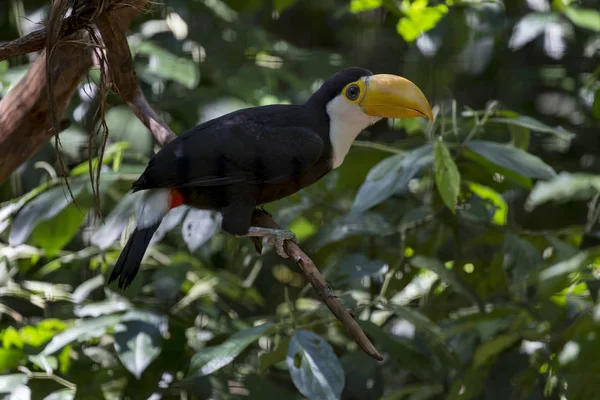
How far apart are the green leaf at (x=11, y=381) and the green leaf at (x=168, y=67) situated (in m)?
0.83

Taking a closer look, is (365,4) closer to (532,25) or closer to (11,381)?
(532,25)

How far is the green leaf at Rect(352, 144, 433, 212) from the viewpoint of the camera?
1.71m

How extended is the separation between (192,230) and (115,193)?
36 centimetres

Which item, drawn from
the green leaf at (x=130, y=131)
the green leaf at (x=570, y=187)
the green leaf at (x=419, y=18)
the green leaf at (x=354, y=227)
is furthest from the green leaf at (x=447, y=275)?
the green leaf at (x=130, y=131)

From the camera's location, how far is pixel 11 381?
68.9 inches

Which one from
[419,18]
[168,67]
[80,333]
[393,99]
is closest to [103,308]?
[80,333]

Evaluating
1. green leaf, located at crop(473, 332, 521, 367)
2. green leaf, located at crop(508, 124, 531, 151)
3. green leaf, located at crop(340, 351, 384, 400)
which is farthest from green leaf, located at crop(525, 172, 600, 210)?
green leaf, located at crop(340, 351, 384, 400)

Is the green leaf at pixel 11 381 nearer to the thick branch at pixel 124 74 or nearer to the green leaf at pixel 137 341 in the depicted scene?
the green leaf at pixel 137 341

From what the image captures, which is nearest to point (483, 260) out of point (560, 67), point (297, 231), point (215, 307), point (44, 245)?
point (297, 231)

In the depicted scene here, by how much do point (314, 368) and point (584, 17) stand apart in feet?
4.79

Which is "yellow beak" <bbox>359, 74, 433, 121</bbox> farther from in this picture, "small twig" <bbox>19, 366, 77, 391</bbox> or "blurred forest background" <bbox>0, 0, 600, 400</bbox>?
"small twig" <bbox>19, 366, 77, 391</bbox>

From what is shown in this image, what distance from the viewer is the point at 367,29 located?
133 inches

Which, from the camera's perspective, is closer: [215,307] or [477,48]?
[215,307]

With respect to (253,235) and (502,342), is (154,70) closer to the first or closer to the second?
(253,235)
